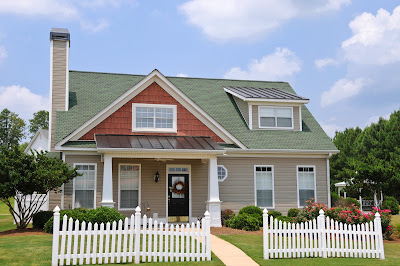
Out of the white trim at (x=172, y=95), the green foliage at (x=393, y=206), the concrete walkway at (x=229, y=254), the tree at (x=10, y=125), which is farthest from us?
the tree at (x=10, y=125)

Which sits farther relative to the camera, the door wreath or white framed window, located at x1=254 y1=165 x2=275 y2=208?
white framed window, located at x1=254 y1=165 x2=275 y2=208

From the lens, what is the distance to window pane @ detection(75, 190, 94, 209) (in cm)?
1917

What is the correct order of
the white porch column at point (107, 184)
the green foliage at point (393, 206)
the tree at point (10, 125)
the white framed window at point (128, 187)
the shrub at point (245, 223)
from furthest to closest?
the tree at point (10, 125) < the green foliage at point (393, 206) < the white framed window at point (128, 187) < the shrub at point (245, 223) < the white porch column at point (107, 184)

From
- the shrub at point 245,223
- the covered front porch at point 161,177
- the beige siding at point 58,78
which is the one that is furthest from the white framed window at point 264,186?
the beige siding at point 58,78

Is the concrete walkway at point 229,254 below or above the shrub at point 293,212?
below

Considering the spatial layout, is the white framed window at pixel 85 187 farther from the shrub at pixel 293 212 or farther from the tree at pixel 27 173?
the shrub at pixel 293 212

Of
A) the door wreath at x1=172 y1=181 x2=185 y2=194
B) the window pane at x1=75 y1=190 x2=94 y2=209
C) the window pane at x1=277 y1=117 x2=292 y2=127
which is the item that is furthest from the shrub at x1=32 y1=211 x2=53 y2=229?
the window pane at x1=277 y1=117 x2=292 y2=127

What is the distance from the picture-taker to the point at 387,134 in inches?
1902

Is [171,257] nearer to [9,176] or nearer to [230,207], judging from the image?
[9,176]

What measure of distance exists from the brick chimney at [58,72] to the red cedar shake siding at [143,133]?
116 inches

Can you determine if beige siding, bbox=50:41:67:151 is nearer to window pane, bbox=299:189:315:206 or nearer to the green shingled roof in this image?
the green shingled roof

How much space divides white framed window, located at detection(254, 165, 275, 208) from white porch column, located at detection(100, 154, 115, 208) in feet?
23.4

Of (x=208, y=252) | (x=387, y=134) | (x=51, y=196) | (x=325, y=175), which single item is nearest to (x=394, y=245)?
(x=325, y=175)

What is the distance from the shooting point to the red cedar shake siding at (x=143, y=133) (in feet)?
65.4
